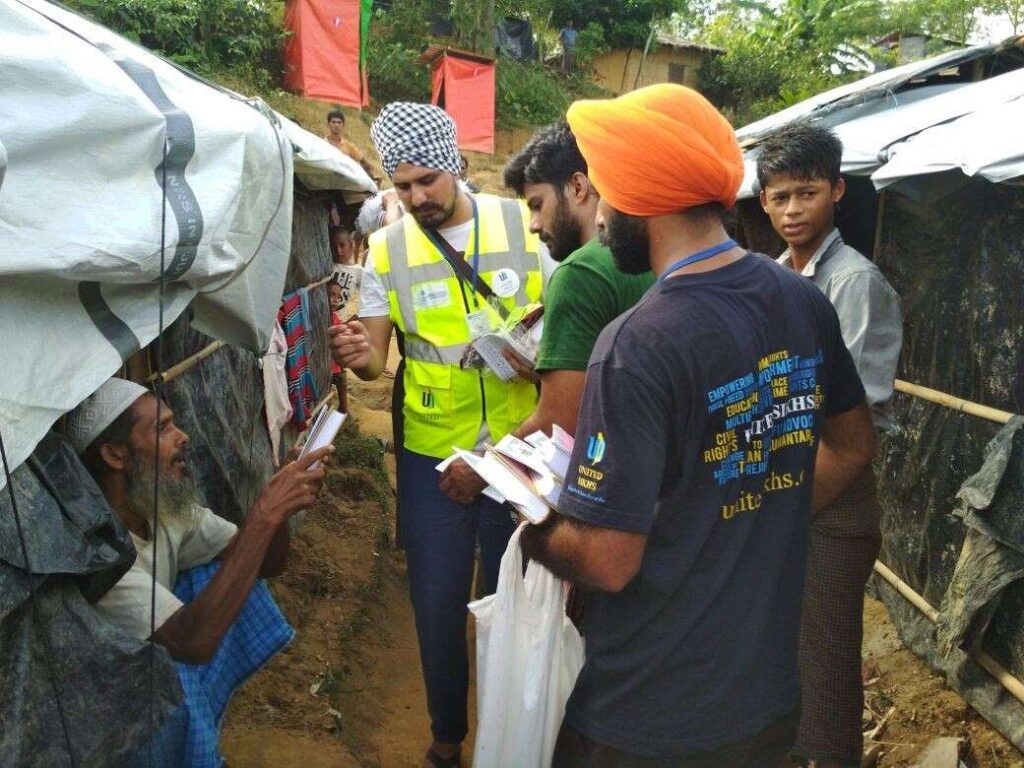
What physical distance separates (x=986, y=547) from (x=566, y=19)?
2100cm

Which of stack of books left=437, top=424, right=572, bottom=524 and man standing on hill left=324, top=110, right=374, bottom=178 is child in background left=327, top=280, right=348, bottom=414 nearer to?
stack of books left=437, top=424, right=572, bottom=524

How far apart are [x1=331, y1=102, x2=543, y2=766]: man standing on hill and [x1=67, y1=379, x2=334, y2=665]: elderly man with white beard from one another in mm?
494

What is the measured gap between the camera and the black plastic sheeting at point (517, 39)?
845 inches

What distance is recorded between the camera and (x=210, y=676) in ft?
8.52

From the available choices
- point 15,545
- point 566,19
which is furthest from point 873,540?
point 566,19

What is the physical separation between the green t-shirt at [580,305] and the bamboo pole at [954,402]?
6.56ft

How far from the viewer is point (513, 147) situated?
60.8ft

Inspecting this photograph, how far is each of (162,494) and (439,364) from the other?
3.14 ft

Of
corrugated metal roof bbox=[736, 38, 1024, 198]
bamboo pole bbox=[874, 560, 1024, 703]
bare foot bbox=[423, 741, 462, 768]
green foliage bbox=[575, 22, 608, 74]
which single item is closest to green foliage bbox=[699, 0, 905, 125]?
green foliage bbox=[575, 22, 608, 74]

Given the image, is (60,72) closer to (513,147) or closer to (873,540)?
A: (873,540)

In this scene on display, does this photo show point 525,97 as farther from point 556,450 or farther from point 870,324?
point 556,450

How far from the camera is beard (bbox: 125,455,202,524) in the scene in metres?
2.36

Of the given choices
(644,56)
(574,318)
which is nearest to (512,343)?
(574,318)

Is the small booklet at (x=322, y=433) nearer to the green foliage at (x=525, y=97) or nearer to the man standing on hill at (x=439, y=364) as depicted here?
the man standing on hill at (x=439, y=364)
